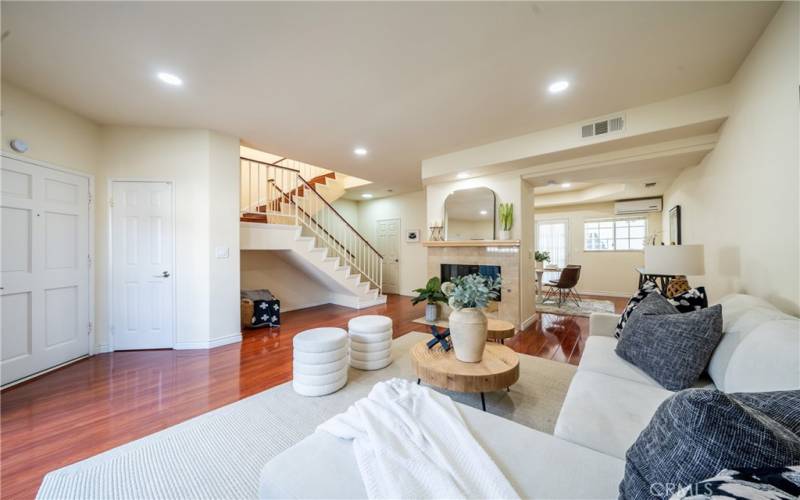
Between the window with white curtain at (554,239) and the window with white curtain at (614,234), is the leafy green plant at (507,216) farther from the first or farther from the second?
the window with white curtain at (614,234)

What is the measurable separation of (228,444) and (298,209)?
4185 millimetres

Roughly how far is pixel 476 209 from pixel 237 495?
4.31 m

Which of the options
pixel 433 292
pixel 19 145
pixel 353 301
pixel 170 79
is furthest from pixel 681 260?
pixel 19 145

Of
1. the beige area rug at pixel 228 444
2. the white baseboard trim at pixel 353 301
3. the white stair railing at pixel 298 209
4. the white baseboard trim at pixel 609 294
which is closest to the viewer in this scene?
the beige area rug at pixel 228 444

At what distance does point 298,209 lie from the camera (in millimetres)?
5430

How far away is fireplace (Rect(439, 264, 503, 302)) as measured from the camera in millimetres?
4734

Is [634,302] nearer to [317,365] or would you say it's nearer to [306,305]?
[317,365]

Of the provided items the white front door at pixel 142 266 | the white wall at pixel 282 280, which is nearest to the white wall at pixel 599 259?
the white wall at pixel 282 280

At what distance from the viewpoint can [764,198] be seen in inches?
79.2

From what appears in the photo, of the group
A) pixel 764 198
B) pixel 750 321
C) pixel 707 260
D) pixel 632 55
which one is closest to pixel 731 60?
pixel 632 55

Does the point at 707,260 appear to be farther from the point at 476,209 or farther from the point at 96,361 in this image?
the point at 96,361

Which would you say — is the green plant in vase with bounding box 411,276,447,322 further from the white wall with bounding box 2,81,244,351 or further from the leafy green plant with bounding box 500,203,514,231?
the white wall with bounding box 2,81,244,351

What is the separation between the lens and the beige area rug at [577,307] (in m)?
5.43

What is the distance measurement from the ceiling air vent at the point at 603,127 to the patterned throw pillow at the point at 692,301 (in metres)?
1.83
